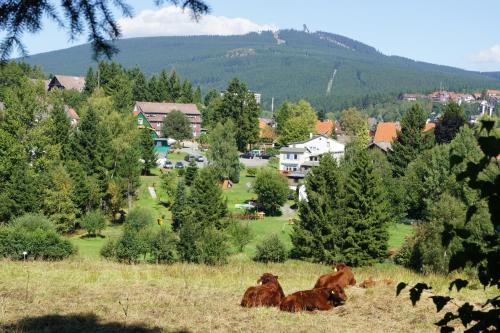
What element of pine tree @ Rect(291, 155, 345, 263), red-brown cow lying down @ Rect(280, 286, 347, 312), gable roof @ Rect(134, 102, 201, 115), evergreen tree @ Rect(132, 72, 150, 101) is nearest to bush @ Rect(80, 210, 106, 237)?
pine tree @ Rect(291, 155, 345, 263)

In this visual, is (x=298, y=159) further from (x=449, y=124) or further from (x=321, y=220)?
(x=321, y=220)

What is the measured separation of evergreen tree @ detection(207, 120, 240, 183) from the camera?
58.8m

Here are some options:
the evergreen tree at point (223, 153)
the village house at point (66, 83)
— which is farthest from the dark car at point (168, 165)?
the village house at point (66, 83)

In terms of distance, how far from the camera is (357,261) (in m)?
33.1

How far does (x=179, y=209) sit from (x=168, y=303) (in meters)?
30.5

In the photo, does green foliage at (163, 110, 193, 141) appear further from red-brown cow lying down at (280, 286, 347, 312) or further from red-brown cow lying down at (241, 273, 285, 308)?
red-brown cow lying down at (280, 286, 347, 312)

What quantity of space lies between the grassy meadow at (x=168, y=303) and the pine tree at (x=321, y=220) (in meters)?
17.9

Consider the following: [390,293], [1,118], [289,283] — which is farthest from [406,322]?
[1,118]

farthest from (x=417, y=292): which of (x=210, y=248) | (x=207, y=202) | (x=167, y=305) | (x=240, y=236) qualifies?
(x=207, y=202)

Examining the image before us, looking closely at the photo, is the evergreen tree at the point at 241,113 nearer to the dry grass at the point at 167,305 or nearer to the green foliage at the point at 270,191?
the green foliage at the point at 270,191

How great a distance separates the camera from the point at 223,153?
59.1 meters

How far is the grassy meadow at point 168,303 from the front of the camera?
976 cm

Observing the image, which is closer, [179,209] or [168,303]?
[168,303]

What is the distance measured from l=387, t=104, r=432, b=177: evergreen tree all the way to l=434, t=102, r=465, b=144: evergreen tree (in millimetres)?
4728
